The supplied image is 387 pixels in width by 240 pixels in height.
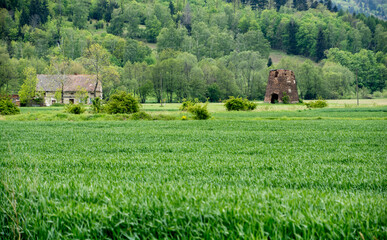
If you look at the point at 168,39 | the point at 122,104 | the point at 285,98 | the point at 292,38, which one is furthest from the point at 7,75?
the point at 292,38

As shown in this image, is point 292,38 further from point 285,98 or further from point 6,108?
point 6,108

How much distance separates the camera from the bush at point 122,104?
113 feet

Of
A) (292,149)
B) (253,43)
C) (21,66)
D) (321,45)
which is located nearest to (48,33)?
(21,66)

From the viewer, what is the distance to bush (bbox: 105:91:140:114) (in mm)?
34594

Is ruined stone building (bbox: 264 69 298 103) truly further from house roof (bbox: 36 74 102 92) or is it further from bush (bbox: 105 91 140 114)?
bush (bbox: 105 91 140 114)

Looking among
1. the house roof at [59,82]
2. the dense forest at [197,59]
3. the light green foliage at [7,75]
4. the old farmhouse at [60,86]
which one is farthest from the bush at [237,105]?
the light green foliage at [7,75]

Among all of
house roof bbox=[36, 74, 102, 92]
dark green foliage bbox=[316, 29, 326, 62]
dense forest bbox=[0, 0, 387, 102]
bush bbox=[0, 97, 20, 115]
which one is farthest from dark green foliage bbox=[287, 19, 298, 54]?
bush bbox=[0, 97, 20, 115]

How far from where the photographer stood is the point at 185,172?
7266mm

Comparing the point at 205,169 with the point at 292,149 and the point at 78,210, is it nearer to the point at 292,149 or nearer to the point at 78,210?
the point at 78,210

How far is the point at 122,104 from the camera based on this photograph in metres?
34.7

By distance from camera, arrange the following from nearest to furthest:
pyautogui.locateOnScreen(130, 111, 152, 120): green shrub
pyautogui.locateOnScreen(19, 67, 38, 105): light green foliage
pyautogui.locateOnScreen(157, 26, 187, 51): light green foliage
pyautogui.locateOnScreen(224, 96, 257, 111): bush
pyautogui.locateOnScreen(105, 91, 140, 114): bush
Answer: pyautogui.locateOnScreen(130, 111, 152, 120): green shrub
pyautogui.locateOnScreen(105, 91, 140, 114): bush
pyautogui.locateOnScreen(224, 96, 257, 111): bush
pyautogui.locateOnScreen(19, 67, 38, 105): light green foliage
pyautogui.locateOnScreen(157, 26, 187, 51): light green foliage

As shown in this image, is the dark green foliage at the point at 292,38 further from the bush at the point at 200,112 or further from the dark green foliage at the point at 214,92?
the bush at the point at 200,112

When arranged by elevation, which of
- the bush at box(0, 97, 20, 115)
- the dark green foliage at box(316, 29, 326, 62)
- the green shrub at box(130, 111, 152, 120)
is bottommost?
the green shrub at box(130, 111, 152, 120)

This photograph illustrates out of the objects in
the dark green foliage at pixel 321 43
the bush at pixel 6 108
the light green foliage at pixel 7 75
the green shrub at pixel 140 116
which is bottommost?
the green shrub at pixel 140 116
